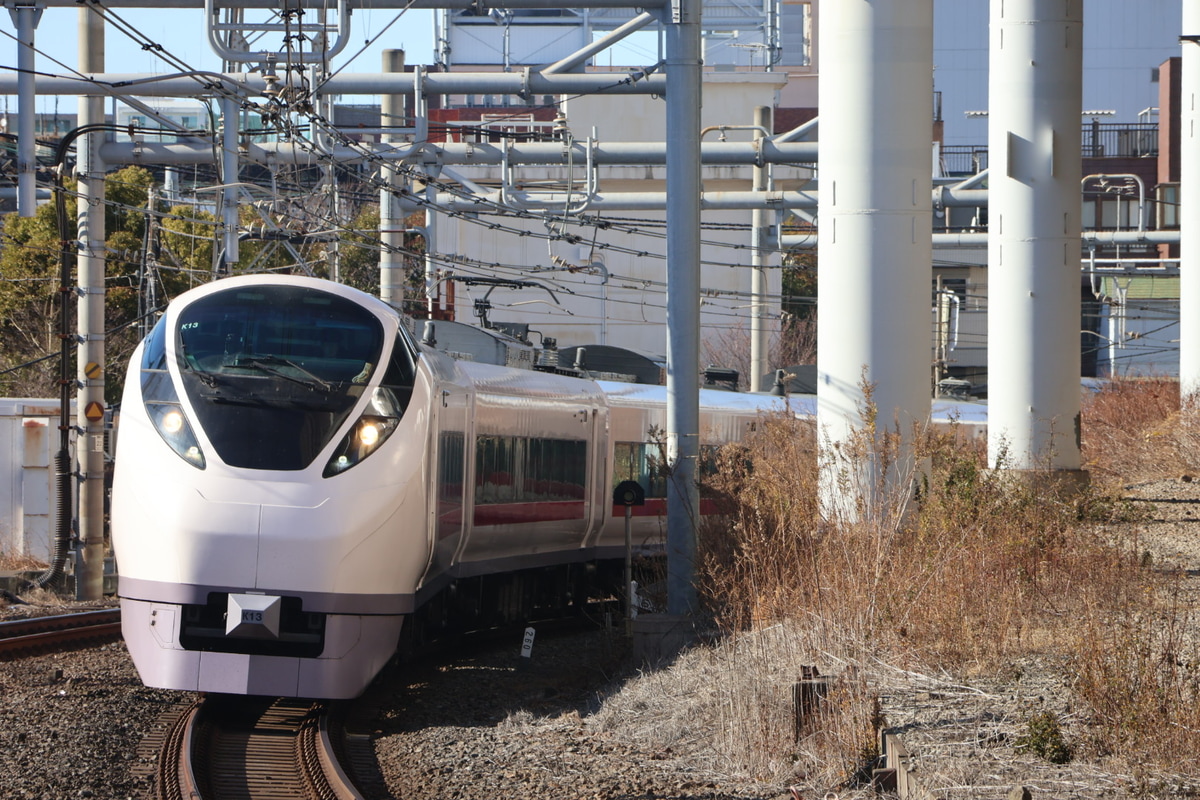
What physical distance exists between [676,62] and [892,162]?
208cm

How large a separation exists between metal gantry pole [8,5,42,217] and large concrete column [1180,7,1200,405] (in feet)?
56.3

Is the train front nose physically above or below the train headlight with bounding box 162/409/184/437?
below

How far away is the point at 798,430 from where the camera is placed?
14.4 metres

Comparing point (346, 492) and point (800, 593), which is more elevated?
point (346, 492)

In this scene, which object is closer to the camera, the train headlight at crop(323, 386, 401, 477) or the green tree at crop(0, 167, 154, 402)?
the train headlight at crop(323, 386, 401, 477)

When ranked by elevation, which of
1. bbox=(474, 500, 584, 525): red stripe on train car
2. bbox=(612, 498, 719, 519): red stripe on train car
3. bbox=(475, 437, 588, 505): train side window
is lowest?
bbox=(612, 498, 719, 519): red stripe on train car

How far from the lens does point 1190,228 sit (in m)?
24.2

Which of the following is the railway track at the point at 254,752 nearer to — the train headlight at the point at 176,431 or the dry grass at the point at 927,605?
the train headlight at the point at 176,431

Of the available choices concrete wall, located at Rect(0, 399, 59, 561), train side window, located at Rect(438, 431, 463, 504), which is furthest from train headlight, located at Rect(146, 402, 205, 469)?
concrete wall, located at Rect(0, 399, 59, 561)

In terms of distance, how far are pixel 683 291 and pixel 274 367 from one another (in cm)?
369

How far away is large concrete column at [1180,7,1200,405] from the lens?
23.8m

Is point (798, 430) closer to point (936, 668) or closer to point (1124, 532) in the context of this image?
point (1124, 532)

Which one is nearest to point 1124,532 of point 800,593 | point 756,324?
point 800,593

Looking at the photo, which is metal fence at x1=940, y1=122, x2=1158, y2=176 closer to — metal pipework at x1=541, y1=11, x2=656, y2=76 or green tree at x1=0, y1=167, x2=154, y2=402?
green tree at x1=0, y1=167, x2=154, y2=402
